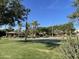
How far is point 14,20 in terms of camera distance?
36.3 meters

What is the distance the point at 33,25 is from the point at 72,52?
307 ft

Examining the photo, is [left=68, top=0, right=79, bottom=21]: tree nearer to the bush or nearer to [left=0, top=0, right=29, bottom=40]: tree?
[left=0, top=0, right=29, bottom=40]: tree

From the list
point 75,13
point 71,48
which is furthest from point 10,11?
point 71,48

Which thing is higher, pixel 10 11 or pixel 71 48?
pixel 10 11

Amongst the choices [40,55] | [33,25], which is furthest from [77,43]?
[33,25]

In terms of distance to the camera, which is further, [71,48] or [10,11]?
[10,11]

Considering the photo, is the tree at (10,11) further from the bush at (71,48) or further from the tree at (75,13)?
the bush at (71,48)

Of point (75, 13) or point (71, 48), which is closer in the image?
point (71, 48)

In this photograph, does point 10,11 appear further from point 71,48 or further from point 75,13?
point 71,48

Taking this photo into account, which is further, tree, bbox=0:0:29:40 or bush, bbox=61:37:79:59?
tree, bbox=0:0:29:40

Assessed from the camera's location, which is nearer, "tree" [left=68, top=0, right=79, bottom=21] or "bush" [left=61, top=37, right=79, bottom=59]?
"bush" [left=61, top=37, right=79, bottom=59]

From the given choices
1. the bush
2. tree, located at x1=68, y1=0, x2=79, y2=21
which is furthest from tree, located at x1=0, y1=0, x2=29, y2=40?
the bush

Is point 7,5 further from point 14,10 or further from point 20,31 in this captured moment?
point 20,31

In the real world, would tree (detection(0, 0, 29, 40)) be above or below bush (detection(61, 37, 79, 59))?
above
